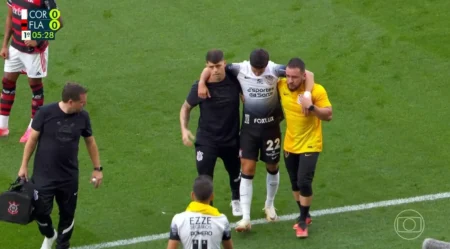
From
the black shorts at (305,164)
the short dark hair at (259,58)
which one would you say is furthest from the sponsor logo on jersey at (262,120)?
the short dark hair at (259,58)

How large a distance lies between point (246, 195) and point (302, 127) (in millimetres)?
1016

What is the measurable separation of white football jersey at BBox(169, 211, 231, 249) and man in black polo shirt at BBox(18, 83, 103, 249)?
2.19 m

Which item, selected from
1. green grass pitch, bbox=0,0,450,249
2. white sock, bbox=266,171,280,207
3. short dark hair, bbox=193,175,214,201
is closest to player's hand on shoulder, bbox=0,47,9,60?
green grass pitch, bbox=0,0,450,249

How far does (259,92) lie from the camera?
11.8 meters

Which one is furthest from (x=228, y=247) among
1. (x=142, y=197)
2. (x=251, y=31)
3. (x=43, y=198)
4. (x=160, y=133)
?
(x=251, y=31)

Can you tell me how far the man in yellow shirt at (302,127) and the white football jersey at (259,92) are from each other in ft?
0.38

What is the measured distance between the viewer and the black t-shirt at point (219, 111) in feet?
38.7

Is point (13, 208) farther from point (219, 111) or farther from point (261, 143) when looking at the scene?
point (261, 143)

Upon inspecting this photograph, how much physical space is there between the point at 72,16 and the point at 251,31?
295cm

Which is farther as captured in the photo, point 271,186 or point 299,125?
point 271,186

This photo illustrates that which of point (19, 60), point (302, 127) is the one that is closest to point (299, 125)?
point (302, 127)

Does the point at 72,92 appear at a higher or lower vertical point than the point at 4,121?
higher

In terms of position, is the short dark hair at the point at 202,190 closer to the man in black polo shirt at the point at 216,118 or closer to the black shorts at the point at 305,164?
the man in black polo shirt at the point at 216,118

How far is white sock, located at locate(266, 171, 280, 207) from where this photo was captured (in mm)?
12164
